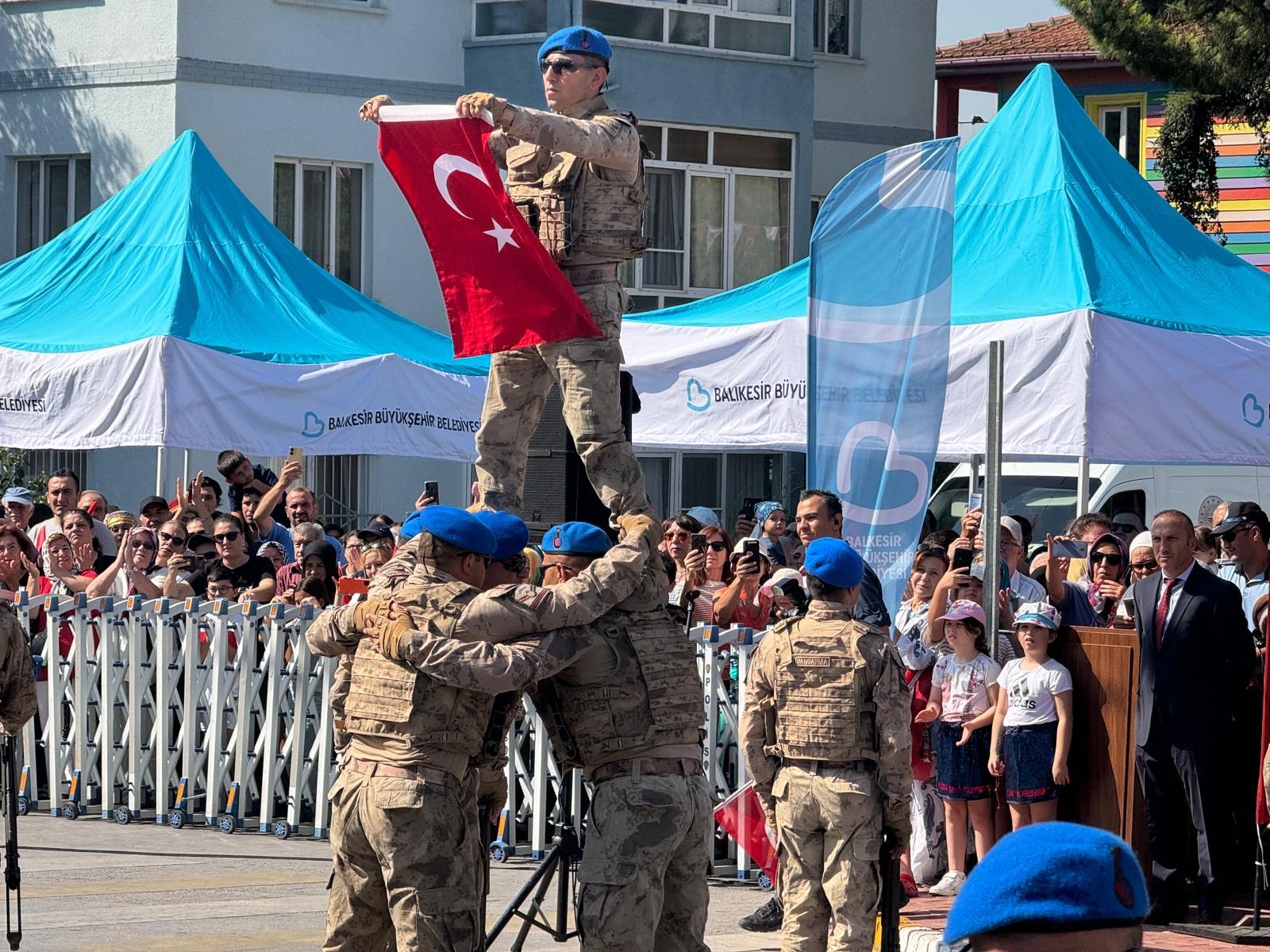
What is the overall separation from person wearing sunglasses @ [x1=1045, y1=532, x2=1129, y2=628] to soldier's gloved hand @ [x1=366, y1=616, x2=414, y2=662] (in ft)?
16.9

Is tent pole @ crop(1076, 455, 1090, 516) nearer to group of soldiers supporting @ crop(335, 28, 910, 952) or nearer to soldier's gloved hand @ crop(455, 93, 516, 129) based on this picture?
group of soldiers supporting @ crop(335, 28, 910, 952)

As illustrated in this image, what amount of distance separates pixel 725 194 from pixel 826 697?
2021cm

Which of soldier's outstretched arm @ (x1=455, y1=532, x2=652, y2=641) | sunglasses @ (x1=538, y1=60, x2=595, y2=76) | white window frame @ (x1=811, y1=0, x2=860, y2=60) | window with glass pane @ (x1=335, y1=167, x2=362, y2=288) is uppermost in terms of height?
white window frame @ (x1=811, y1=0, x2=860, y2=60)

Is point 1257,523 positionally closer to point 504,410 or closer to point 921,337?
point 921,337

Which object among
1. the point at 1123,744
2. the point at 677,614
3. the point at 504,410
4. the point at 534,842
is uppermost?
the point at 504,410

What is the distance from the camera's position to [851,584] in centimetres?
773

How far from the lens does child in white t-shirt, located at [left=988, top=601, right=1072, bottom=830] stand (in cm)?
947

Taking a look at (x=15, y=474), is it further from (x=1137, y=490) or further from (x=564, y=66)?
(x=564, y=66)

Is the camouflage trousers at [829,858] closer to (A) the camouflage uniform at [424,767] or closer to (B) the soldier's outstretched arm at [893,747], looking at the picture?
(B) the soldier's outstretched arm at [893,747]

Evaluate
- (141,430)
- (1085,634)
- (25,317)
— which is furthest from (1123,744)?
(25,317)

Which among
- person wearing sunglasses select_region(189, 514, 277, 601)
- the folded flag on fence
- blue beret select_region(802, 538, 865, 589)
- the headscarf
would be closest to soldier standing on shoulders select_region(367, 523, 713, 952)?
blue beret select_region(802, 538, 865, 589)

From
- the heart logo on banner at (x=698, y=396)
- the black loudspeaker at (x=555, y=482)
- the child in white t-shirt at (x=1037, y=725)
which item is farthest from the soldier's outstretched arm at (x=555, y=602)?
the heart logo on banner at (x=698, y=396)

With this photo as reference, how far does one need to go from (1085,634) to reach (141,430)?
7.21m

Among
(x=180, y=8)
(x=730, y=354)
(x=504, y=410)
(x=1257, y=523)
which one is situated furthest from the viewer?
(x=180, y=8)
